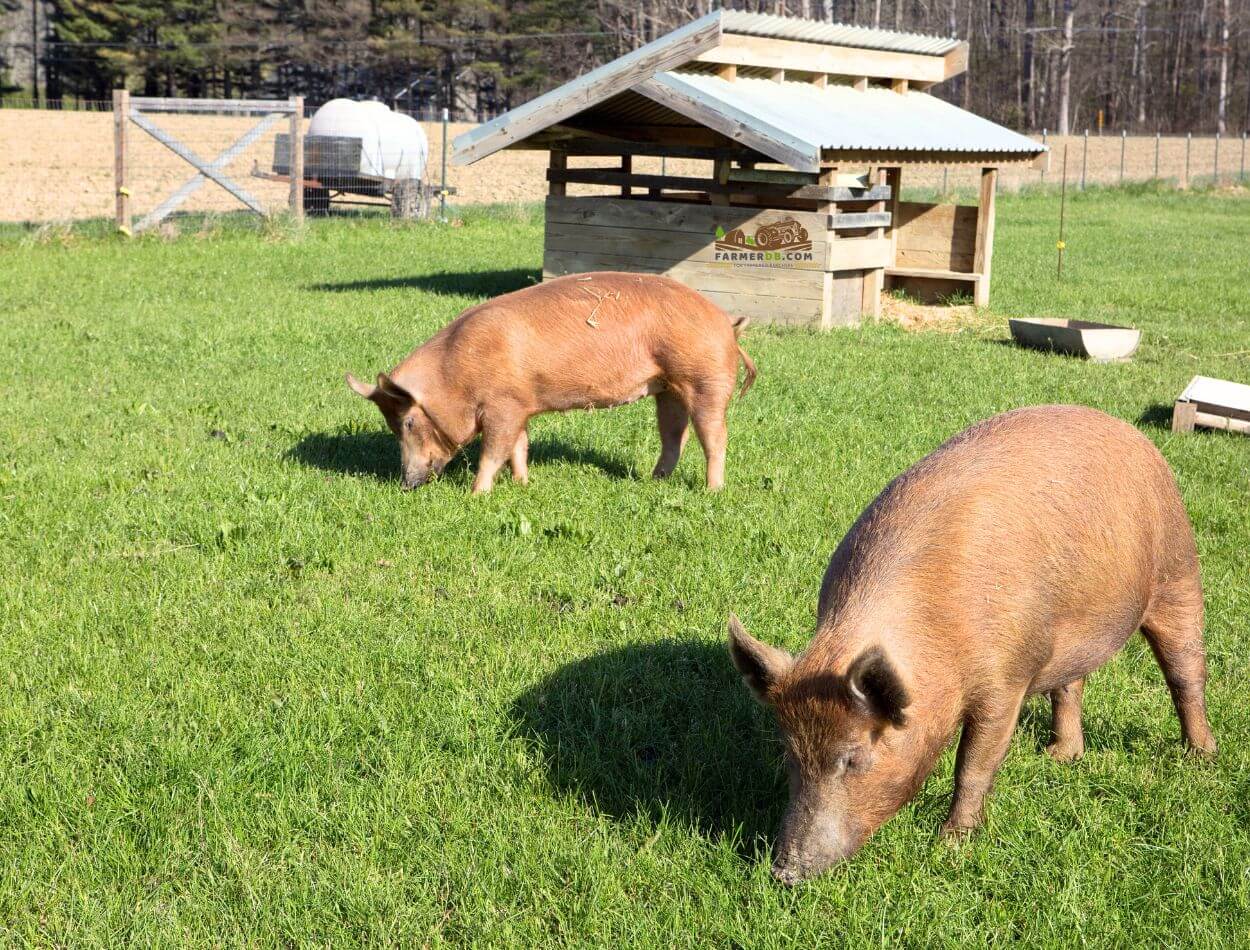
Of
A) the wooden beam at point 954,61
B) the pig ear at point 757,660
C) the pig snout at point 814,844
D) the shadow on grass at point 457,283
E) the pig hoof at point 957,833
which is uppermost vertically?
the wooden beam at point 954,61

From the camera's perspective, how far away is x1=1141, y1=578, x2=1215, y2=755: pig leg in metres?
4.01

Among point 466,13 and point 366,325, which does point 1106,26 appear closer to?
point 466,13

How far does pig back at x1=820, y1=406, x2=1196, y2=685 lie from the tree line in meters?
63.0

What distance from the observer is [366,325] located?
40.6ft

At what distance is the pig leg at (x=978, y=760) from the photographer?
3400 mm

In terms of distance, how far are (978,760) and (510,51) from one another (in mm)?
69416

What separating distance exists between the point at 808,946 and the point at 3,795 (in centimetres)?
243

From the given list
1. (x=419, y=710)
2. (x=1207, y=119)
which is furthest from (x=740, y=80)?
(x=1207, y=119)

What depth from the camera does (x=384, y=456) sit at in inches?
313

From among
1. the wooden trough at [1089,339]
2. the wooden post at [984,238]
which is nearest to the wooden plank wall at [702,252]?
the wooden trough at [1089,339]

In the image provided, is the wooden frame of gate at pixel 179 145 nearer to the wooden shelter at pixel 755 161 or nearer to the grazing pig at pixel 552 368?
the wooden shelter at pixel 755 161

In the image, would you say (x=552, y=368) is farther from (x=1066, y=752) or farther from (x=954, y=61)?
(x=954, y=61)

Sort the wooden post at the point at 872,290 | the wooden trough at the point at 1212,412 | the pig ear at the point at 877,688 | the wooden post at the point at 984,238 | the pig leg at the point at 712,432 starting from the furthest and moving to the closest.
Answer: the wooden post at the point at 984,238, the wooden post at the point at 872,290, the wooden trough at the point at 1212,412, the pig leg at the point at 712,432, the pig ear at the point at 877,688

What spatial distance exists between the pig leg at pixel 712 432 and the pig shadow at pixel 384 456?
0.58 m
